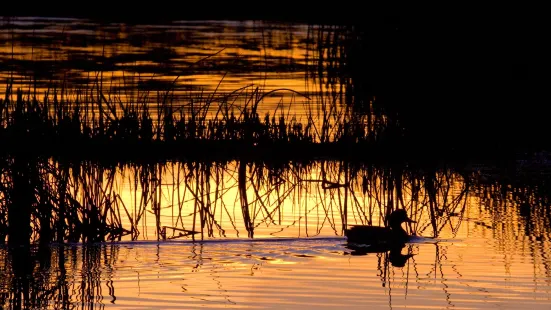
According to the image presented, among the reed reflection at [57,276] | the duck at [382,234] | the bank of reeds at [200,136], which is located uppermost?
the bank of reeds at [200,136]

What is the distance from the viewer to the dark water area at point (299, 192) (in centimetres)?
815

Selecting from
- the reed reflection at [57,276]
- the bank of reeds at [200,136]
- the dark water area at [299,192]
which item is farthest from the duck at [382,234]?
the bank of reeds at [200,136]

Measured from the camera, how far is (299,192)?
1207 centimetres

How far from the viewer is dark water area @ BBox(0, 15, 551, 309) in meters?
8.15

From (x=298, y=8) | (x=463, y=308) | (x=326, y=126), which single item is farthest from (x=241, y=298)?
(x=298, y=8)

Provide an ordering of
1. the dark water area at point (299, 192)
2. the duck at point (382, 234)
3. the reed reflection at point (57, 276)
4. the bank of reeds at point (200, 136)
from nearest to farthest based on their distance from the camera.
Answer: the reed reflection at point (57, 276) < the dark water area at point (299, 192) < the duck at point (382, 234) < the bank of reeds at point (200, 136)

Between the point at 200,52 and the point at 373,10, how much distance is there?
1155 cm

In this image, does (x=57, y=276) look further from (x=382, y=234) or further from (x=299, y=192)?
(x=299, y=192)

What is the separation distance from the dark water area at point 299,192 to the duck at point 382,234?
87mm

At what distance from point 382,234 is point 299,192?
2.65 meters

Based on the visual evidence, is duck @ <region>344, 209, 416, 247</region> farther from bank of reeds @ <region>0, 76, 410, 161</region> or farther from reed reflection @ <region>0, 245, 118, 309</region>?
bank of reeds @ <region>0, 76, 410, 161</region>

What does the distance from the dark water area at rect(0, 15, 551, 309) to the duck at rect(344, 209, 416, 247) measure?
0.09 m

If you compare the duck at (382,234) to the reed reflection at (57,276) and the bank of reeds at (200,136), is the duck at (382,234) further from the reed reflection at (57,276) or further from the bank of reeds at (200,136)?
the bank of reeds at (200,136)

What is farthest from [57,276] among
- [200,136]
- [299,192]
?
[200,136]
